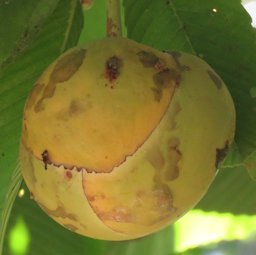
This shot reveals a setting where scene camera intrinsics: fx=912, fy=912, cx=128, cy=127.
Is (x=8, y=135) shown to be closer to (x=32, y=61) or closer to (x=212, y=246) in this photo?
(x=32, y=61)

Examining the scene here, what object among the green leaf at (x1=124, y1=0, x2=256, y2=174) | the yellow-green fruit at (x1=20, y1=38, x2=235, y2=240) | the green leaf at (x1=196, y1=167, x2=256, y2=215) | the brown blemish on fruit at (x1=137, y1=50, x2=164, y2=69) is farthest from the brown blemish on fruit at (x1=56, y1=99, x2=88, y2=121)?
the green leaf at (x1=196, y1=167, x2=256, y2=215)

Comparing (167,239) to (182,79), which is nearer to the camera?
(182,79)

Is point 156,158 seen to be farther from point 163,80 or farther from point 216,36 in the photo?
point 216,36

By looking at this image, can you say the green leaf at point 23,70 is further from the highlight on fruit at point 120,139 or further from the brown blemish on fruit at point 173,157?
the brown blemish on fruit at point 173,157

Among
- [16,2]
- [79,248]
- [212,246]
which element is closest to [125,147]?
[16,2]

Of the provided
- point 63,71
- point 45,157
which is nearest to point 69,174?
point 45,157

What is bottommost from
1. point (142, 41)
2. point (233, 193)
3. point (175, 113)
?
point (233, 193)

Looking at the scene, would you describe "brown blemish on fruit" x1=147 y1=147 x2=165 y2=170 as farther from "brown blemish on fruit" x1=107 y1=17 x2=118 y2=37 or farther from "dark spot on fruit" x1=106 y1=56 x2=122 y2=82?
"brown blemish on fruit" x1=107 y1=17 x2=118 y2=37

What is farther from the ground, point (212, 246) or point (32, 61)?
point (32, 61)
